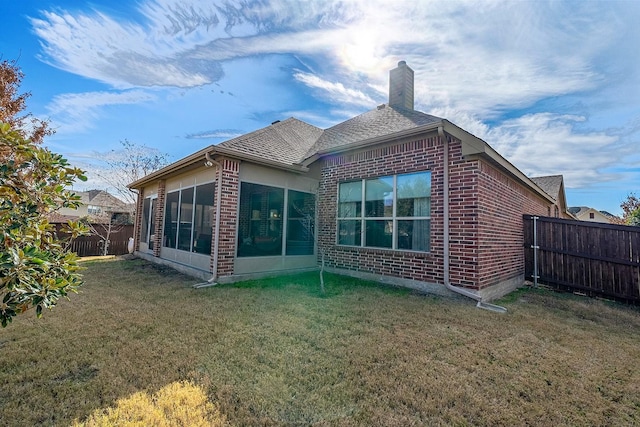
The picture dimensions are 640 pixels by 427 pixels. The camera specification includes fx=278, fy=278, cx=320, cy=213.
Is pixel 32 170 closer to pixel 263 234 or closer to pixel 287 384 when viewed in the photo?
pixel 287 384

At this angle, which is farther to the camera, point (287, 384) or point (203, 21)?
point (203, 21)

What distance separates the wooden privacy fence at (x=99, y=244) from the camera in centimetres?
1323

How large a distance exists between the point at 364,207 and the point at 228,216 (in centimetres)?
344

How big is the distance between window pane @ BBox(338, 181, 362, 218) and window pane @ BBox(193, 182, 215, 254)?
3.48 meters

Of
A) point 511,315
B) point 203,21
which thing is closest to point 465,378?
point 511,315

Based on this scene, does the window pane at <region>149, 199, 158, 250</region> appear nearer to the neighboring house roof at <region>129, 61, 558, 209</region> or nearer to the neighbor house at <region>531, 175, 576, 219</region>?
the neighboring house roof at <region>129, 61, 558, 209</region>

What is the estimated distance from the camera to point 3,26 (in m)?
5.71

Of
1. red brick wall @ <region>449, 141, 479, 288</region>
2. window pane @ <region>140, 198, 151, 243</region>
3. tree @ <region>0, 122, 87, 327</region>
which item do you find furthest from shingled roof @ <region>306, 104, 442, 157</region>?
window pane @ <region>140, 198, 151, 243</region>

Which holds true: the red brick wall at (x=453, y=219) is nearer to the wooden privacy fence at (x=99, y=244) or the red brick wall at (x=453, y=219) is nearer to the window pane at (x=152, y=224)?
the window pane at (x=152, y=224)

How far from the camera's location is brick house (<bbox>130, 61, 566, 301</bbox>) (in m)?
5.79

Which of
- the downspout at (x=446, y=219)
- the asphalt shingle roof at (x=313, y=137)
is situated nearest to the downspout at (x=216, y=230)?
the asphalt shingle roof at (x=313, y=137)

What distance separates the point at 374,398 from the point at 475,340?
6.90 feet

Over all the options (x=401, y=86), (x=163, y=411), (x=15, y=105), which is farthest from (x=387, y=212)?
(x=15, y=105)

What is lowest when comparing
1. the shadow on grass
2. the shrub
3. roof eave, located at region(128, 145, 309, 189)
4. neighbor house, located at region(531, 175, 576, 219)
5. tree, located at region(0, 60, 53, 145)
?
the shrub
